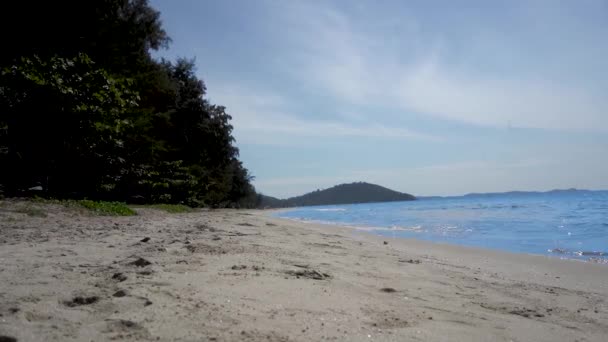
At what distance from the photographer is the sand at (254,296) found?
2.47m

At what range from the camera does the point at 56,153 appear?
502 inches

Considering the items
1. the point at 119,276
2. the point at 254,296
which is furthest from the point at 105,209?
the point at 254,296

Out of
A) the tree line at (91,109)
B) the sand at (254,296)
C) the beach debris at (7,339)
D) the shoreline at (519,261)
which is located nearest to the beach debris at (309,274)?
the sand at (254,296)

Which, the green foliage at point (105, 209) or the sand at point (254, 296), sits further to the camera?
the green foliage at point (105, 209)

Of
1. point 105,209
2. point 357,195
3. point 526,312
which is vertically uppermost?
point 357,195

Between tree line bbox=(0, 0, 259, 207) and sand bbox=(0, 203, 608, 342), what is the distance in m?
7.61

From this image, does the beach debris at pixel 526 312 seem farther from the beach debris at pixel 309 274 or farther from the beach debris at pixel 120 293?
the beach debris at pixel 120 293

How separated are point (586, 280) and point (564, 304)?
2.17 metres

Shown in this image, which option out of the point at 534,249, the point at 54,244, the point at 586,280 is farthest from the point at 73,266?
the point at 534,249

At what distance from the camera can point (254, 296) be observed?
3.19m

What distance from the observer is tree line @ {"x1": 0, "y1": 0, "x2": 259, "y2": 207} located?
1230 centimetres

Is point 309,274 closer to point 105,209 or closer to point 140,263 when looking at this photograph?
point 140,263

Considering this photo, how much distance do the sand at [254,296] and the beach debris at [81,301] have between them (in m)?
0.01

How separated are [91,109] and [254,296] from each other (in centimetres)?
1160
